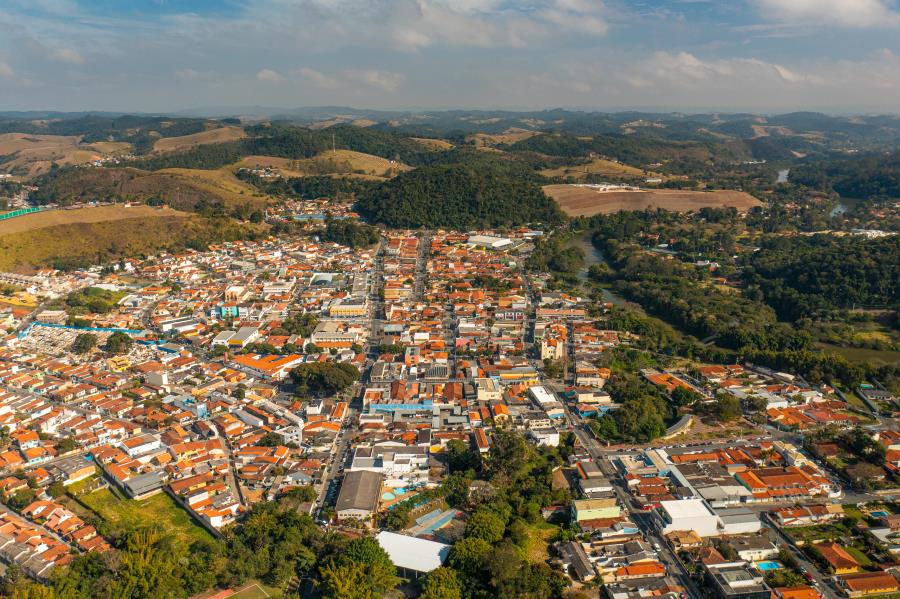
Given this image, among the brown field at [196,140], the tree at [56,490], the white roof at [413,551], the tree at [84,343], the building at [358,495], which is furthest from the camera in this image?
the brown field at [196,140]

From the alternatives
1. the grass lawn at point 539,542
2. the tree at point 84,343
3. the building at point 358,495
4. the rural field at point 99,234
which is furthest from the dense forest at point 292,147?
the grass lawn at point 539,542

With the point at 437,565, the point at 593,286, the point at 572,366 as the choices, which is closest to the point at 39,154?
the point at 593,286

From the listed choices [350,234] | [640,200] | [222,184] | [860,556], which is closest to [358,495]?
[860,556]

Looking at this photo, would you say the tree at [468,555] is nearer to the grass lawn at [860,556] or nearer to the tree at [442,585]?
the tree at [442,585]

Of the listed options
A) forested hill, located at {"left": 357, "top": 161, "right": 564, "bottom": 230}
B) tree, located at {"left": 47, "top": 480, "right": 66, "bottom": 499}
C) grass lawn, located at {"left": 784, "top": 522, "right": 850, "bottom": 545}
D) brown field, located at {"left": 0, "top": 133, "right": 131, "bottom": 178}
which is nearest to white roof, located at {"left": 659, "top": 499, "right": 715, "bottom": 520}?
grass lawn, located at {"left": 784, "top": 522, "right": 850, "bottom": 545}

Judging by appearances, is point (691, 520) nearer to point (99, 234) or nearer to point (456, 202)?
point (456, 202)

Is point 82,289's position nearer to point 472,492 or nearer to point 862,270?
point 472,492
